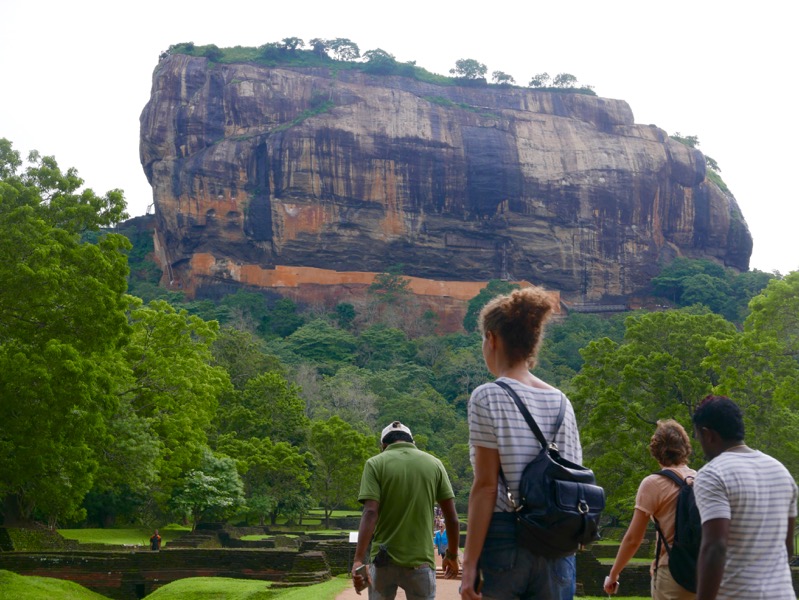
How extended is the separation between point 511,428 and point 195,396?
24.3m

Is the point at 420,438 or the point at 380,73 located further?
the point at 380,73

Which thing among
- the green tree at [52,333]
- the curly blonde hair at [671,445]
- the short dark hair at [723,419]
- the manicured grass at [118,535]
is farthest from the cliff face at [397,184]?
the short dark hair at [723,419]

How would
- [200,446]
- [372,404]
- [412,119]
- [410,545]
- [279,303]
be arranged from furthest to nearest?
[412,119] → [279,303] → [372,404] → [200,446] → [410,545]

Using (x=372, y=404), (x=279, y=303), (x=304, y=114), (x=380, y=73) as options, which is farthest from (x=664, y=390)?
(x=380, y=73)

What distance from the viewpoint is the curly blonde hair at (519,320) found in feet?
14.0

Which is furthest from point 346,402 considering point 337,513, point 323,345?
point 323,345

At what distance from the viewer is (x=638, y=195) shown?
288ft

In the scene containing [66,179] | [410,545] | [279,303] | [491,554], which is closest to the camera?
[491,554]

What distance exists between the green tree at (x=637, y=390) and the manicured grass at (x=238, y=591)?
1095 centimetres

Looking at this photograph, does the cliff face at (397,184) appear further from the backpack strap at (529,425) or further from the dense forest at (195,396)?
the backpack strap at (529,425)

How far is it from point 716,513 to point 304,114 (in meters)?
→ 81.1

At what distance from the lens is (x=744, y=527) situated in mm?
4238

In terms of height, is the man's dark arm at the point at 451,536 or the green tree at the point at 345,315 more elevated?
the green tree at the point at 345,315

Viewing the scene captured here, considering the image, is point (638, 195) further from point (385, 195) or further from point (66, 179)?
point (66, 179)
